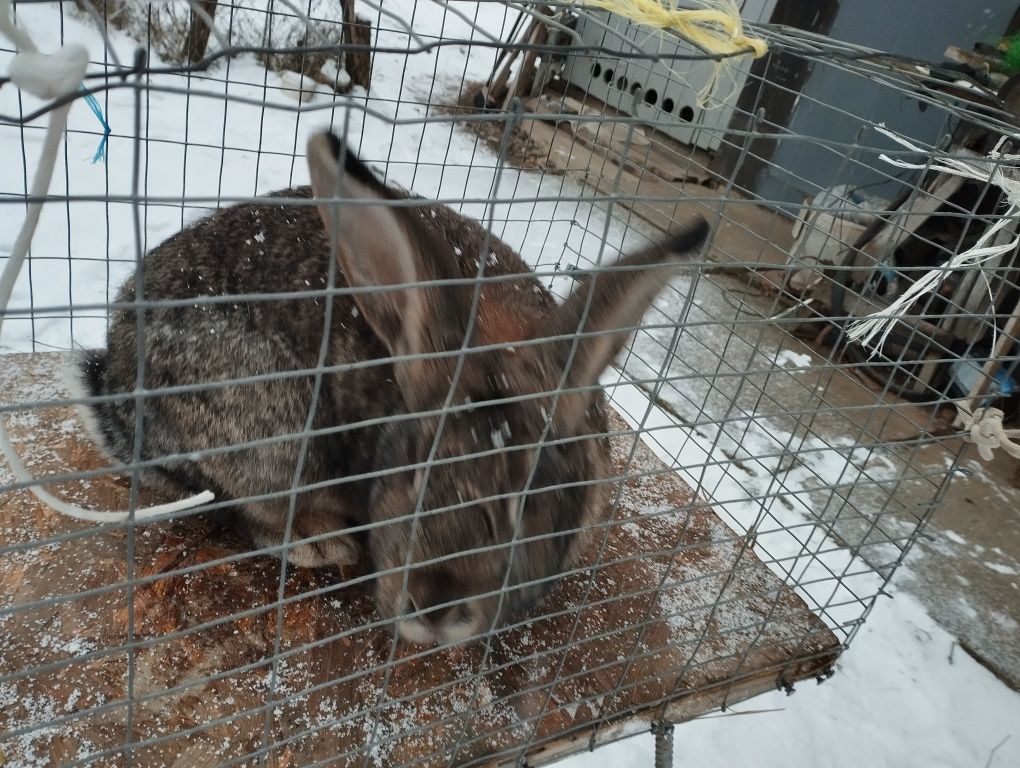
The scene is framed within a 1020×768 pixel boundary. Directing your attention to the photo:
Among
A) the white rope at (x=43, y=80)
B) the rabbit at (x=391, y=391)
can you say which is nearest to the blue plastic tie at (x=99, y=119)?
the rabbit at (x=391, y=391)

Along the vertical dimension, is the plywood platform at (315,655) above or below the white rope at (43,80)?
below

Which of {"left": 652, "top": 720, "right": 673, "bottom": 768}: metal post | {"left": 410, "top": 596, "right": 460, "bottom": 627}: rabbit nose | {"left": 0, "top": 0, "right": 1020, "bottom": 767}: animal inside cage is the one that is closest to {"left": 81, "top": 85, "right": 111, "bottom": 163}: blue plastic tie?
{"left": 0, "top": 0, "right": 1020, "bottom": 767}: animal inside cage

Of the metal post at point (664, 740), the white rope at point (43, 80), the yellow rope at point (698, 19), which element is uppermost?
the yellow rope at point (698, 19)

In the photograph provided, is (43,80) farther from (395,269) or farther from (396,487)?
(396,487)

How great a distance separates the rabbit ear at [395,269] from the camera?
45.8 inches

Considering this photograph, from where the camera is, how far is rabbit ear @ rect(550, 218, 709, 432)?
4.44ft

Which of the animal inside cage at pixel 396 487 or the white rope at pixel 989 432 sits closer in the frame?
the animal inside cage at pixel 396 487

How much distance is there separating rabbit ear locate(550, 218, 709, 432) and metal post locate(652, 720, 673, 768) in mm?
860

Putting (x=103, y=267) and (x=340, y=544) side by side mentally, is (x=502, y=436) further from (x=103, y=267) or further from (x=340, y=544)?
(x=103, y=267)

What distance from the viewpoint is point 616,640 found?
76.7 inches

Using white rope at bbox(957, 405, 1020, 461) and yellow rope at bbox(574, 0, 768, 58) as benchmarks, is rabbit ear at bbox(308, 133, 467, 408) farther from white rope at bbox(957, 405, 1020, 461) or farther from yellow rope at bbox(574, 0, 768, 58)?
white rope at bbox(957, 405, 1020, 461)

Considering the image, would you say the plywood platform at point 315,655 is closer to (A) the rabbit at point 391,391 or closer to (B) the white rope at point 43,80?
(A) the rabbit at point 391,391

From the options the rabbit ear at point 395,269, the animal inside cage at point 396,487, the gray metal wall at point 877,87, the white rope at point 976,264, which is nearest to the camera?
the rabbit ear at point 395,269

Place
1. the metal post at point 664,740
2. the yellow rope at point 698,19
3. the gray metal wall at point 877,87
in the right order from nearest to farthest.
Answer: the yellow rope at point 698,19 → the metal post at point 664,740 → the gray metal wall at point 877,87
